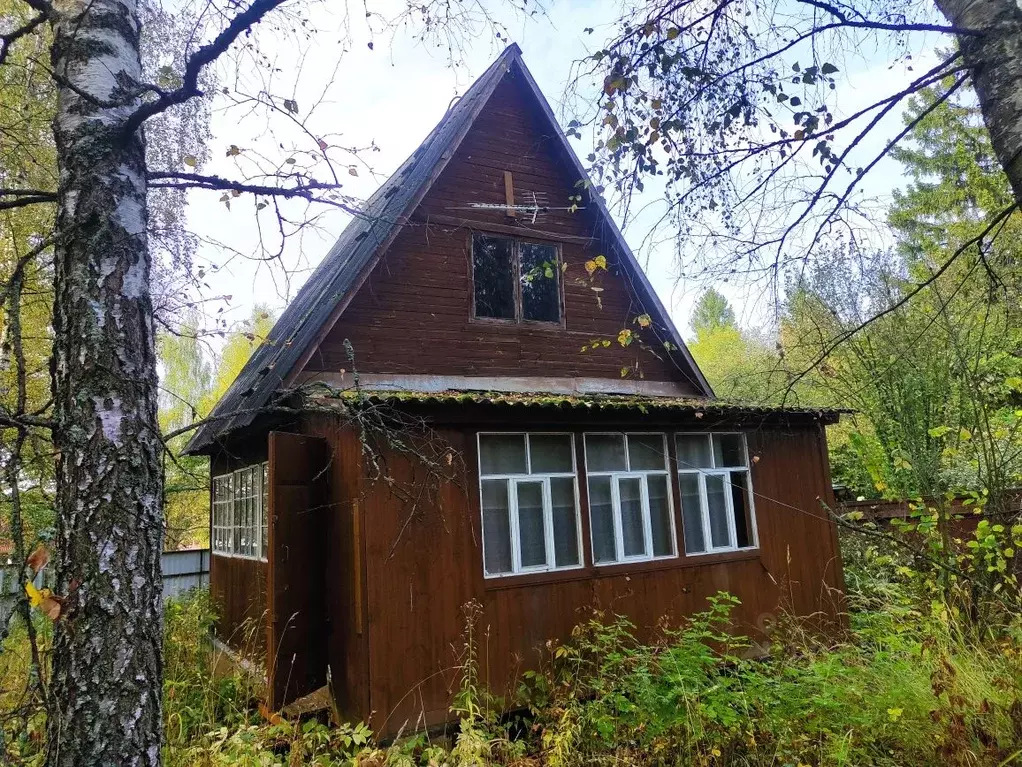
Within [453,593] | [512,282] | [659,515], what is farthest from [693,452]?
[453,593]

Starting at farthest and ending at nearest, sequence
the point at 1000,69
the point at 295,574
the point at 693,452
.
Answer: the point at 693,452 < the point at 295,574 < the point at 1000,69

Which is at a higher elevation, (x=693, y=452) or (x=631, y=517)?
(x=693, y=452)

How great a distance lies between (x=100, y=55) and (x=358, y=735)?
184 inches

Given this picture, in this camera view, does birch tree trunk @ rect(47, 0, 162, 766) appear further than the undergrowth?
No

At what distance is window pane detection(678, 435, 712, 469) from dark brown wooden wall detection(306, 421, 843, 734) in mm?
307

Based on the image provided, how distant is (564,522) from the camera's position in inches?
297

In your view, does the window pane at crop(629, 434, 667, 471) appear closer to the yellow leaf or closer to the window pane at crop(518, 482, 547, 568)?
the window pane at crop(518, 482, 547, 568)

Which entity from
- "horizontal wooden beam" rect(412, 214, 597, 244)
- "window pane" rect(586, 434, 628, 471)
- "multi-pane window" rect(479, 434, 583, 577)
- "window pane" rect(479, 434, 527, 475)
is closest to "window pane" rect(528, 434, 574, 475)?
"multi-pane window" rect(479, 434, 583, 577)

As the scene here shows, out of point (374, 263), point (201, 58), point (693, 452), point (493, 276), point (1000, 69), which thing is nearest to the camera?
point (201, 58)

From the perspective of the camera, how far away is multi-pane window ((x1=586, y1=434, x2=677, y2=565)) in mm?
7750

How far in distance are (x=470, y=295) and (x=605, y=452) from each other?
279 cm

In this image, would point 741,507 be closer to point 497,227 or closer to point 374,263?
point 497,227

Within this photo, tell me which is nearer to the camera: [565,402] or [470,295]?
[565,402]

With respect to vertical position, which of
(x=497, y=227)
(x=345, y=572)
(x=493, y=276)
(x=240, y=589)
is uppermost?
(x=497, y=227)
